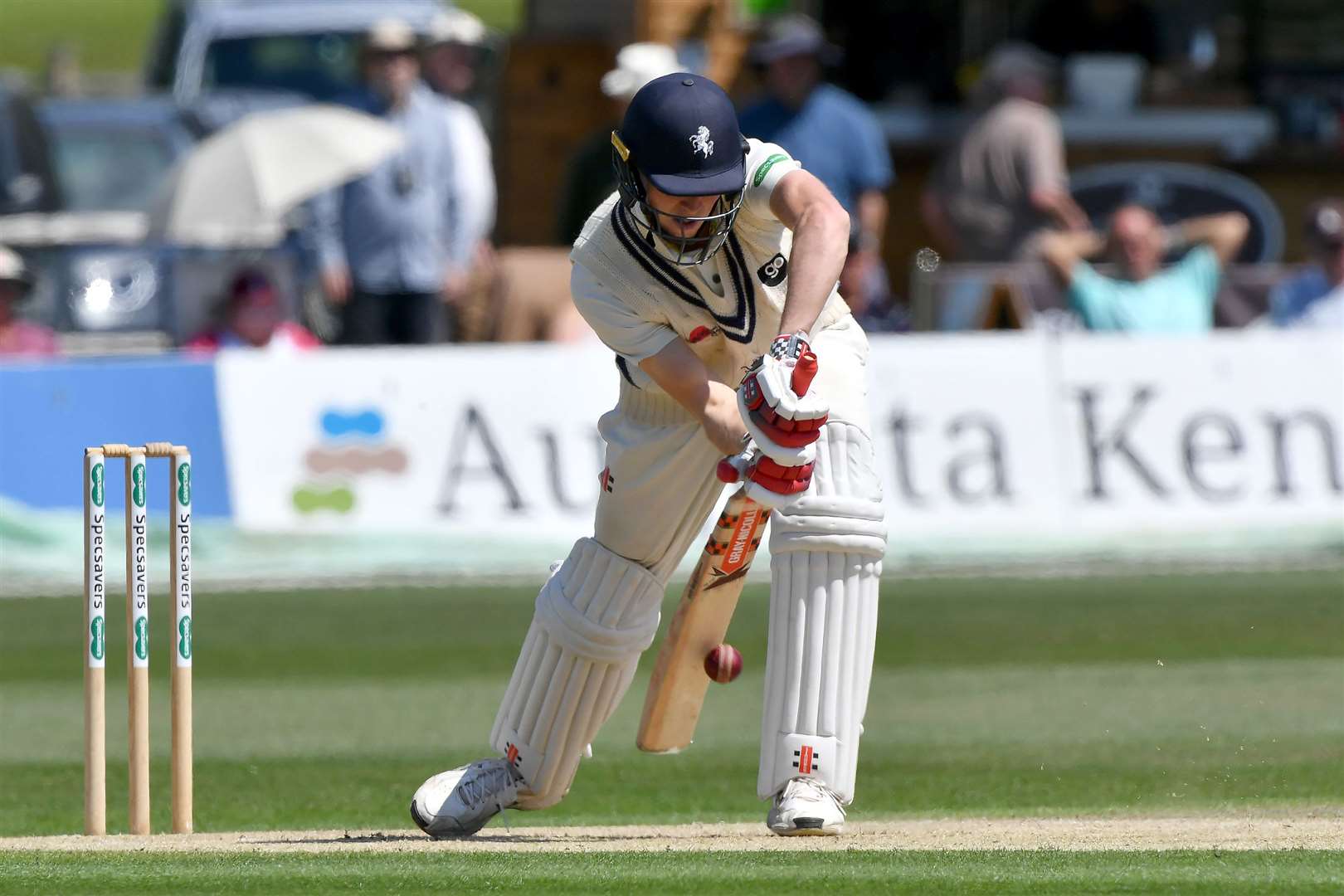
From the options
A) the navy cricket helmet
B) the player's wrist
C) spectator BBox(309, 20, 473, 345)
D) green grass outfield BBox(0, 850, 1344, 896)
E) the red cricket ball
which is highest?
spectator BBox(309, 20, 473, 345)

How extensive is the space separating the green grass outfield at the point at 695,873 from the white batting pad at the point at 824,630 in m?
0.28

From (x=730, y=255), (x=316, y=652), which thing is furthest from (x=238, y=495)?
(x=730, y=255)

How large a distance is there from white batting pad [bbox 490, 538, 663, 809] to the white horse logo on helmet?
960mm

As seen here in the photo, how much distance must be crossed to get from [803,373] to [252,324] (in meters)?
7.05

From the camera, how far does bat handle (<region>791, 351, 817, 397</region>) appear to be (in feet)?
15.6

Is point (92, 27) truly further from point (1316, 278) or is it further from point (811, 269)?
point (811, 269)

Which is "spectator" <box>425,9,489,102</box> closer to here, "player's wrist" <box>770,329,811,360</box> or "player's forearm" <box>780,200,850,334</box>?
"player's forearm" <box>780,200,850,334</box>

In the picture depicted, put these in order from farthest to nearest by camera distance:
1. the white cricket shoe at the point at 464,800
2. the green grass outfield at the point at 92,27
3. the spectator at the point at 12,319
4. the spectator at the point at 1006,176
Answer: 1. the green grass outfield at the point at 92,27
2. the spectator at the point at 1006,176
3. the spectator at the point at 12,319
4. the white cricket shoe at the point at 464,800

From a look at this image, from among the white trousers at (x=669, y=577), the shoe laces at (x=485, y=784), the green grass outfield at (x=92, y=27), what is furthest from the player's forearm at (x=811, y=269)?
the green grass outfield at (x=92, y=27)

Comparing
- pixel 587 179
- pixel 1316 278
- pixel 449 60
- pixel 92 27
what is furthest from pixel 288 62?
pixel 92 27

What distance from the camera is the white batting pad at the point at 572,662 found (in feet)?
17.5

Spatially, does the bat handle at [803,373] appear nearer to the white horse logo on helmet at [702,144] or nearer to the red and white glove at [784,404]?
the red and white glove at [784,404]

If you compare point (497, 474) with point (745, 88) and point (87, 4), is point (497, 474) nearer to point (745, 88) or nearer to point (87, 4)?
point (745, 88)

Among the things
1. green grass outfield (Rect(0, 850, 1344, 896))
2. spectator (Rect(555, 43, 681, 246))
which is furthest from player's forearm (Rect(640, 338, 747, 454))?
spectator (Rect(555, 43, 681, 246))
